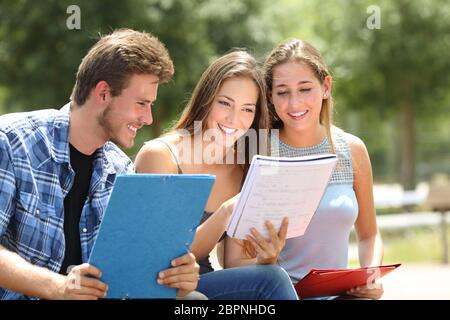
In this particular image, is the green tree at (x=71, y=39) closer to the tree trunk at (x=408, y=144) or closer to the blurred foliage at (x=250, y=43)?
the blurred foliage at (x=250, y=43)

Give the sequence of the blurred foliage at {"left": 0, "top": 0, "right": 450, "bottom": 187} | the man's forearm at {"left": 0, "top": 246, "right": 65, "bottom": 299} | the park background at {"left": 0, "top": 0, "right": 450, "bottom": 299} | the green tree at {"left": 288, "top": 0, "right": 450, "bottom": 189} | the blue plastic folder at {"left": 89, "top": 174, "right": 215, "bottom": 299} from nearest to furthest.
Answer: the blue plastic folder at {"left": 89, "top": 174, "right": 215, "bottom": 299} → the man's forearm at {"left": 0, "top": 246, "right": 65, "bottom": 299} → the park background at {"left": 0, "top": 0, "right": 450, "bottom": 299} → the blurred foliage at {"left": 0, "top": 0, "right": 450, "bottom": 187} → the green tree at {"left": 288, "top": 0, "right": 450, "bottom": 189}

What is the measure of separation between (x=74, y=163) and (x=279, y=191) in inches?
30.3

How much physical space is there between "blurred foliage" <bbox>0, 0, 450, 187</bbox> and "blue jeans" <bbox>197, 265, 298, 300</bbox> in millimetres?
5014

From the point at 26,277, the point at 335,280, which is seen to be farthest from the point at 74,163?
the point at 335,280

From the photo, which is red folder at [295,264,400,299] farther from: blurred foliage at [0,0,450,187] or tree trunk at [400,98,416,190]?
tree trunk at [400,98,416,190]

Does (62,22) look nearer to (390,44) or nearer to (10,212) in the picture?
(390,44)

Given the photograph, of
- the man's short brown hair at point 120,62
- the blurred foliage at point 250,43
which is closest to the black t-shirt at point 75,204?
the man's short brown hair at point 120,62

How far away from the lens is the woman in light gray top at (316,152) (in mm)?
3193

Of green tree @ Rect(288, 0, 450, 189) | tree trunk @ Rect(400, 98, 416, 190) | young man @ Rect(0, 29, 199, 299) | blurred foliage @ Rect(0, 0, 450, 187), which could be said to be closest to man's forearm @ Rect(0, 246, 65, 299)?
young man @ Rect(0, 29, 199, 299)

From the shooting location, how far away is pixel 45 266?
2520 millimetres

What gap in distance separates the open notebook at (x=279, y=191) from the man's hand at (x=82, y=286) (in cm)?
55

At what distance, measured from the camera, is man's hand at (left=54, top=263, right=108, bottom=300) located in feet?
7.26
